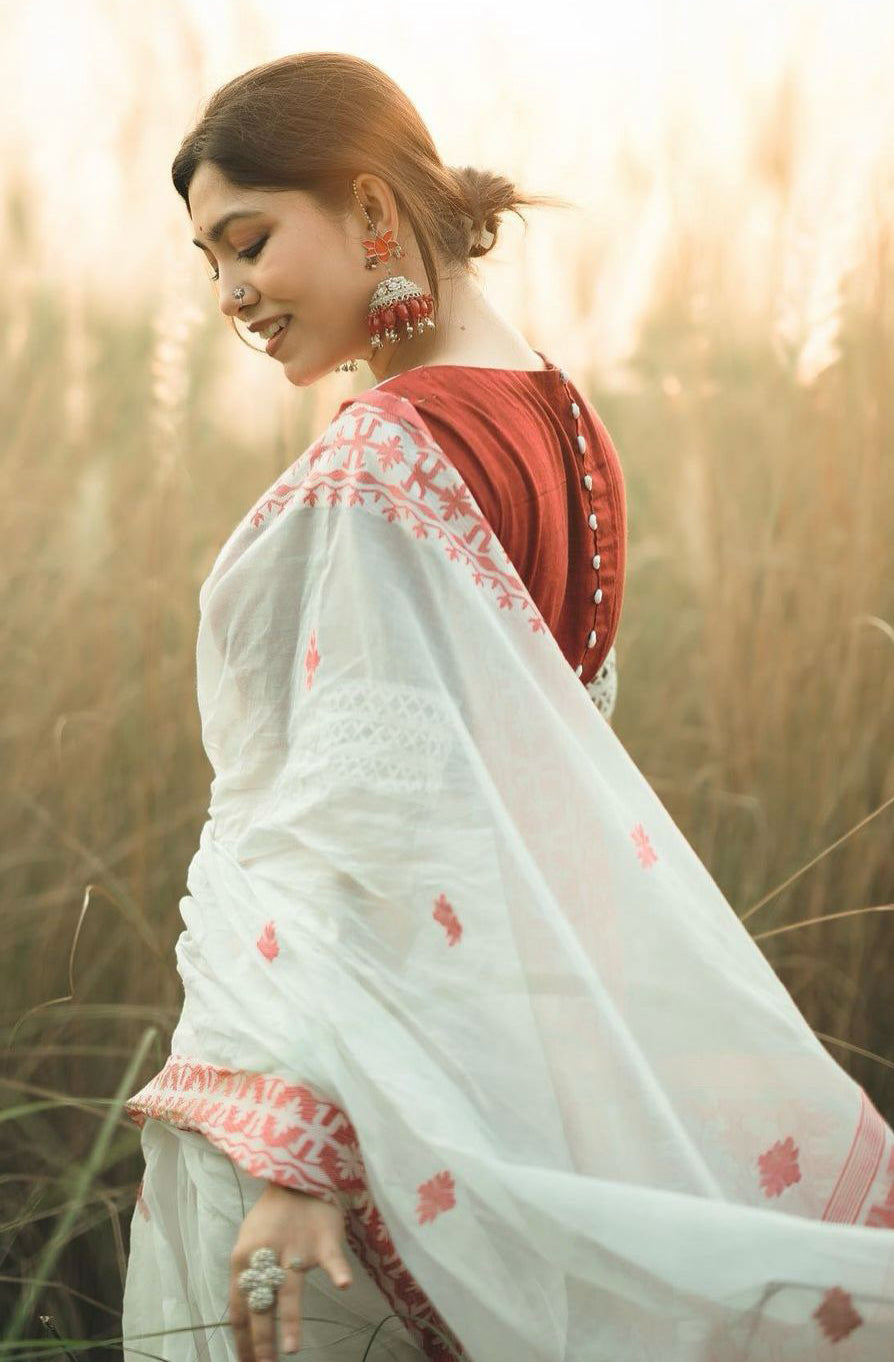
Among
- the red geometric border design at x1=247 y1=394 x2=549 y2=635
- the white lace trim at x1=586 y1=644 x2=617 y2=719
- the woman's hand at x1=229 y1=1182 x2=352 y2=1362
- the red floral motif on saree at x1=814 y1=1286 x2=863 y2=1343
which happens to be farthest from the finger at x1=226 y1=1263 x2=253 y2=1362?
the white lace trim at x1=586 y1=644 x2=617 y2=719

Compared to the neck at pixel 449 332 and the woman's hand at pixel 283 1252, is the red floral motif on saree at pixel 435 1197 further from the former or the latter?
the neck at pixel 449 332

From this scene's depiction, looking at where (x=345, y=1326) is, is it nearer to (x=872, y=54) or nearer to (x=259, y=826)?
(x=259, y=826)

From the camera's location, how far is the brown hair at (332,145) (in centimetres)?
92

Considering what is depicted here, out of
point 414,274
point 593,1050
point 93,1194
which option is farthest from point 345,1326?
point 414,274

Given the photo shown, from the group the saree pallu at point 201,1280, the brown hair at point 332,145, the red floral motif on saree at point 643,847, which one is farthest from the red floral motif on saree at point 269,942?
the brown hair at point 332,145

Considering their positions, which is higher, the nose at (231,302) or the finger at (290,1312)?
the nose at (231,302)

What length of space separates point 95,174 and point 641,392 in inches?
28.2

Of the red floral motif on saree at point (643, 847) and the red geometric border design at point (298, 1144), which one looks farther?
the red floral motif on saree at point (643, 847)

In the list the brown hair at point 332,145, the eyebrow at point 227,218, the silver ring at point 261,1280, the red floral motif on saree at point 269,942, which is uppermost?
the brown hair at point 332,145

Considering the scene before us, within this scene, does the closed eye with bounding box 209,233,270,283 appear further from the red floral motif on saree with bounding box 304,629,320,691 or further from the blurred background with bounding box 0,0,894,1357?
the blurred background with bounding box 0,0,894,1357

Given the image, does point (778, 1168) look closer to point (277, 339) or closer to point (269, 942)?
point (269, 942)

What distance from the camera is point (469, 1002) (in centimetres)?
77

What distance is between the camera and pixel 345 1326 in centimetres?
82

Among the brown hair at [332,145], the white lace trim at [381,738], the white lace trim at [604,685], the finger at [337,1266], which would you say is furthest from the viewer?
the white lace trim at [604,685]
